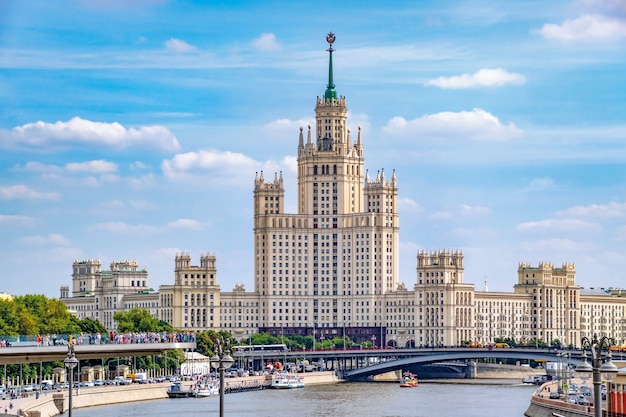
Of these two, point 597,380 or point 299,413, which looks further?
point 299,413

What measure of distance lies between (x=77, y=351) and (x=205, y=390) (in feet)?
96.8

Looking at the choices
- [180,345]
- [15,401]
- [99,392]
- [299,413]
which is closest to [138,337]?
[180,345]

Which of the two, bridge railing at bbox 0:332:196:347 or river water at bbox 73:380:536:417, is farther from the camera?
river water at bbox 73:380:536:417

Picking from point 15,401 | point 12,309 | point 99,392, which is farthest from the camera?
point 12,309

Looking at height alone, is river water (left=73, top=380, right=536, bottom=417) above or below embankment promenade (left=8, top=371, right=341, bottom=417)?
below

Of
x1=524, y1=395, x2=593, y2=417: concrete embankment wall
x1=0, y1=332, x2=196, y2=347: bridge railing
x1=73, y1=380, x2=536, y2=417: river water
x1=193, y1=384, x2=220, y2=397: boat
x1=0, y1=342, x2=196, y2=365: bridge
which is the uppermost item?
x1=0, y1=332, x2=196, y2=347: bridge railing

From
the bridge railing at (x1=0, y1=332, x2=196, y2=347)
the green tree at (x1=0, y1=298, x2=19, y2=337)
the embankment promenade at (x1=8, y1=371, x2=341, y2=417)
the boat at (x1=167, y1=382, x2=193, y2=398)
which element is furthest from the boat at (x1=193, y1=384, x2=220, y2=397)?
the green tree at (x1=0, y1=298, x2=19, y2=337)

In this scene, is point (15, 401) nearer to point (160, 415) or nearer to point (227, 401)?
point (160, 415)

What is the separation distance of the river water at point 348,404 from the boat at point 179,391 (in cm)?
277

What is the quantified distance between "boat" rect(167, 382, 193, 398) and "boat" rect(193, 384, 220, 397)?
75cm

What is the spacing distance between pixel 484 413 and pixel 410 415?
A: 6.96 m

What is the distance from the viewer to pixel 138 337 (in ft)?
554

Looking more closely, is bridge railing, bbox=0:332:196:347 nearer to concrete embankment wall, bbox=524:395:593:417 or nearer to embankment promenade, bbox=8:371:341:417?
embankment promenade, bbox=8:371:341:417

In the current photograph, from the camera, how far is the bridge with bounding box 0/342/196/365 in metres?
136
